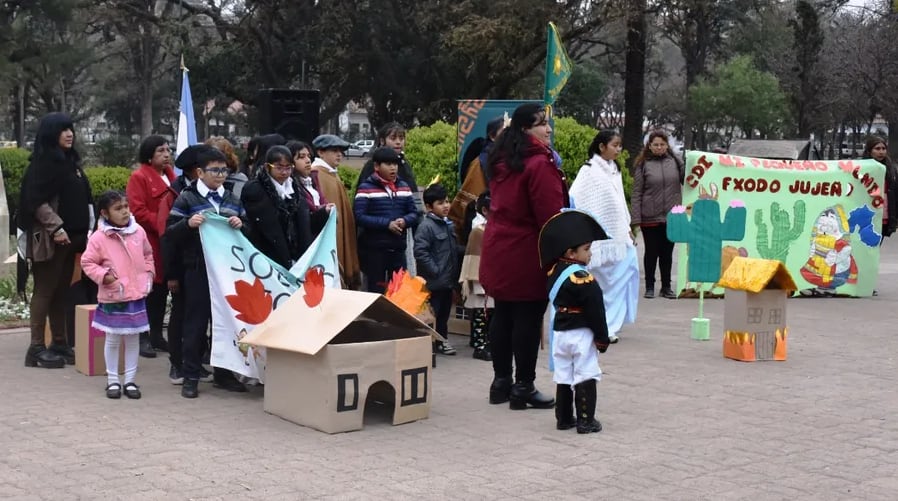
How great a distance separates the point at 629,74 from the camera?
26.3m

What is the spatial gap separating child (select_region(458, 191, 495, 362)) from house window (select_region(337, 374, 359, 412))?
8.50ft

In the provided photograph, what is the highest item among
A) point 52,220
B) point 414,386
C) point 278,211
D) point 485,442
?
point 278,211

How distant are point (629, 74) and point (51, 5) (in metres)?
15.3

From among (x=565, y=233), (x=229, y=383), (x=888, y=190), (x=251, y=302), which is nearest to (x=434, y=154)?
(x=888, y=190)

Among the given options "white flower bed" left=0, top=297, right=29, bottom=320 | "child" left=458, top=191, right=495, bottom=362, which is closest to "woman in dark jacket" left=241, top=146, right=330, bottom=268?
"child" left=458, top=191, right=495, bottom=362

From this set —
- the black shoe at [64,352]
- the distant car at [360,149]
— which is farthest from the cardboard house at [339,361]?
the distant car at [360,149]

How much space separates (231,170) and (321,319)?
8.50 ft

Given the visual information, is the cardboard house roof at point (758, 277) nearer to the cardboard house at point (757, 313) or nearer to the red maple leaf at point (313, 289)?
the cardboard house at point (757, 313)

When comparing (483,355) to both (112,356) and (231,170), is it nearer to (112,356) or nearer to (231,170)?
(231,170)

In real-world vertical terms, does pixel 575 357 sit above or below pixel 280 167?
below

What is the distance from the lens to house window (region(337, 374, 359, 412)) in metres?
6.34

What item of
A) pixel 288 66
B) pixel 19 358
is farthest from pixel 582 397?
pixel 288 66

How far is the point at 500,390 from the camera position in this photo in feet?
23.8

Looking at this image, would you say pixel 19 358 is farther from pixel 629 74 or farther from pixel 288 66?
pixel 288 66
